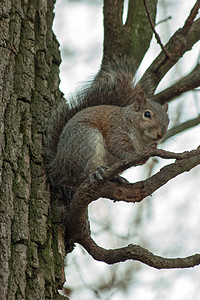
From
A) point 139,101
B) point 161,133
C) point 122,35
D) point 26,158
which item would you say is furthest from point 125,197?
point 122,35

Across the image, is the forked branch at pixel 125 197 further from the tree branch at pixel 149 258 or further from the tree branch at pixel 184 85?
the tree branch at pixel 184 85

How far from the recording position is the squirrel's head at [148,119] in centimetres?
266

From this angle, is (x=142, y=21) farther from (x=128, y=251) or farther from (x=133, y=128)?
(x=128, y=251)

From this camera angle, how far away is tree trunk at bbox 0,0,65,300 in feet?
5.38

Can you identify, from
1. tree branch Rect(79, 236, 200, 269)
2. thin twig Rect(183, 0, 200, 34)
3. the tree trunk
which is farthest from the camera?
thin twig Rect(183, 0, 200, 34)

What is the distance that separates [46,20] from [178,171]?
1.18 metres

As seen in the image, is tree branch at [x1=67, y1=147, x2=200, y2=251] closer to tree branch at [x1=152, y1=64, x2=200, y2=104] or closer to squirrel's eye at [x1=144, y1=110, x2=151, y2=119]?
tree branch at [x1=152, y1=64, x2=200, y2=104]

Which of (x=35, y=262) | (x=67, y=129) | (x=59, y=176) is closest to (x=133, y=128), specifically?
(x=67, y=129)

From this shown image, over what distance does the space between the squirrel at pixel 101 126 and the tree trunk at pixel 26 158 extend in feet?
0.53

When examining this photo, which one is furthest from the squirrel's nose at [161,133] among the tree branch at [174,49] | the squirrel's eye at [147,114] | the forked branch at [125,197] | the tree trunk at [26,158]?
the tree trunk at [26,158]

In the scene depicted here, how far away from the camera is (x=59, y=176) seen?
2246mm

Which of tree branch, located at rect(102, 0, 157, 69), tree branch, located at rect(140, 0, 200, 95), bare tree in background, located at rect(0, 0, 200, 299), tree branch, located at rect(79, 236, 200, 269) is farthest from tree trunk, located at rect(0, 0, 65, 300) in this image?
tree branch, located at rect(140, 0, 200, 95)

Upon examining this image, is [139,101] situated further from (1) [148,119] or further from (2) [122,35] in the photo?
(2) [122,35]

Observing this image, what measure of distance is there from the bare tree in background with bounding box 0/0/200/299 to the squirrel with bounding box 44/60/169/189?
A: 0.43 feet
